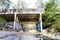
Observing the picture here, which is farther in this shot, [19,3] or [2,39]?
[19,3]

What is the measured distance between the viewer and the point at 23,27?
64.1 feet

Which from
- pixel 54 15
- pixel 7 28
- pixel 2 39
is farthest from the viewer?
pixel 7 28

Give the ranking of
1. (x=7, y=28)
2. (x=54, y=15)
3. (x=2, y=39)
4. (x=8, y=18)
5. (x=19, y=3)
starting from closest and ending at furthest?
1. (x=2, y=39)
2. (x=54, y=15)
3. (x=7, y=28)
4. (x=8, y=18)
5. (x=19, y=3)

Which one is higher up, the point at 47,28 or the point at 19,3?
the point at 19,3

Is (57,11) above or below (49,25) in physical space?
above

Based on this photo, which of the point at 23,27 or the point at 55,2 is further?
the point at 23,27

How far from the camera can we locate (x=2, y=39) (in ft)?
27.7

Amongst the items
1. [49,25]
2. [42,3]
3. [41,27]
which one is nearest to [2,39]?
[41,27]

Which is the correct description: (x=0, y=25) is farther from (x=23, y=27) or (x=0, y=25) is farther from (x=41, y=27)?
(x=41, y=27)

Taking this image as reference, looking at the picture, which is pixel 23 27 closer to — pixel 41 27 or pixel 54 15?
pixel 41 27

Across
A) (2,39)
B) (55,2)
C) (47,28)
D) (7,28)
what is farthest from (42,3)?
(2,39)

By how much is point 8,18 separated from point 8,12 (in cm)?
199

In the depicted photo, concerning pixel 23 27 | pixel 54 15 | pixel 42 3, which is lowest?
pixel 23 27

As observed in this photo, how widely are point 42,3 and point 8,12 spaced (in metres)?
5.22
